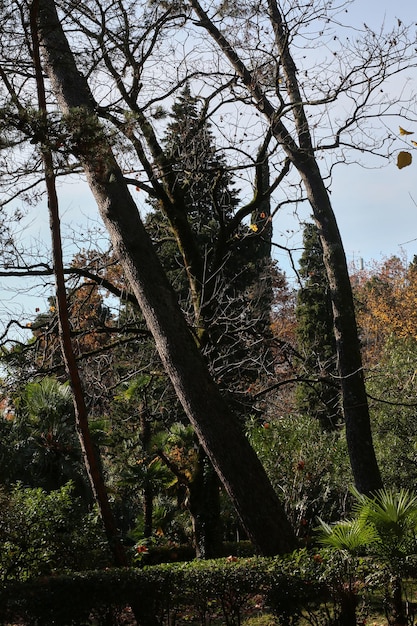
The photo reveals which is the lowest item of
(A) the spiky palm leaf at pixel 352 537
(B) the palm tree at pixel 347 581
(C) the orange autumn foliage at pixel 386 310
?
(B) the palm tree at pixel 347 581

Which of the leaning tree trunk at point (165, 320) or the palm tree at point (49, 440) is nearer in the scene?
the leaning tree trunk at point (165, 320)

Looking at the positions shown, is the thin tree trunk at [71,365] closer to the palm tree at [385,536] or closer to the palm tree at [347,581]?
the palm tree at [385,536]

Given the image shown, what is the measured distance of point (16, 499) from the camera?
6.76 m

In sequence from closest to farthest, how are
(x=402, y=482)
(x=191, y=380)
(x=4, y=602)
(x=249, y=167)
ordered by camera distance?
(x=4, y=602) → (x=191, y=380) → (x=249, y=167) → (x=402, y=482)

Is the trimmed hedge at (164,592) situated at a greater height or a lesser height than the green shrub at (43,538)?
lesser

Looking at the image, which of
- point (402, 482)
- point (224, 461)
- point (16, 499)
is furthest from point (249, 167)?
point (402, 482)

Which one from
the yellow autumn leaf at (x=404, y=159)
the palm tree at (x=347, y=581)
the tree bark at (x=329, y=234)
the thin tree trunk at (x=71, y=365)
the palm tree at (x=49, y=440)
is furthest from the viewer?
the palm tree at (x=49, y=440)

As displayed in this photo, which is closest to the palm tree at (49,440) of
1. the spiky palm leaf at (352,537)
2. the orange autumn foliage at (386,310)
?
the spiky palm leaf at (352,537)

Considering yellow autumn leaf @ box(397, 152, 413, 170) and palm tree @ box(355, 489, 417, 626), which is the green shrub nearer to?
palm tree @ box(355, 489, 417, 626)

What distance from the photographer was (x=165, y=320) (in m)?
6.74

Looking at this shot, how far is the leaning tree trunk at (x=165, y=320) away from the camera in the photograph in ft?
20.7

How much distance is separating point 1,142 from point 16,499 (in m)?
3.34

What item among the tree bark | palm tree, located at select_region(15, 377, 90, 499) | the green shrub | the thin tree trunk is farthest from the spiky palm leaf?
palm tree, located at select_region(15, 377, 90, 499)

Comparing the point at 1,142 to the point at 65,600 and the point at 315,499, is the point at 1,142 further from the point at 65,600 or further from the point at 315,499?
the point at 315,499
